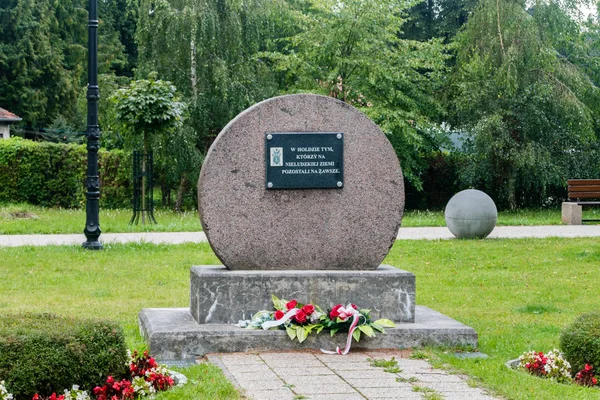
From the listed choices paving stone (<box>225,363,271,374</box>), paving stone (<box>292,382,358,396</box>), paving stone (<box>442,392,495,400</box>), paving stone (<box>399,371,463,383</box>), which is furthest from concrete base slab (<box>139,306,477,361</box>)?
paving stone (<box>442,392,495,400</box>)

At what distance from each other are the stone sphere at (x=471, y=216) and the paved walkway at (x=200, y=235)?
1.58 ft

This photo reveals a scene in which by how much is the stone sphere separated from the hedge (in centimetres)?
1251

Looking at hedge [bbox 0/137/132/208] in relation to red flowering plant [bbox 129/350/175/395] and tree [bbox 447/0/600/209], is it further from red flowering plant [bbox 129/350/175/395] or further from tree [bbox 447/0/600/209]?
red flowering plant [bbox 129/350/175/395]

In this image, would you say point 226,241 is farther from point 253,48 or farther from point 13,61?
point 13,61

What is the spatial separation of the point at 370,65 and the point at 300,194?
18.3 meters

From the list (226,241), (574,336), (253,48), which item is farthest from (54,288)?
(253,48)

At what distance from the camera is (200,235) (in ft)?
58.6

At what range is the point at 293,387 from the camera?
609cm

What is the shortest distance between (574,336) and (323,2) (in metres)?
21.3

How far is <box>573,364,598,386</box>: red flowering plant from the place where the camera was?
638cm

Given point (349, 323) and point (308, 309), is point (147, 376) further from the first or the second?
point (349, 323)

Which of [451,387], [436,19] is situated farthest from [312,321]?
[436,19]

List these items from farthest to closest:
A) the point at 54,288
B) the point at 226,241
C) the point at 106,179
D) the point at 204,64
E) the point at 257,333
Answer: the point at 106,179
the point at 204,64
the point at 54,288
the point at 226,241
the point at 257,333

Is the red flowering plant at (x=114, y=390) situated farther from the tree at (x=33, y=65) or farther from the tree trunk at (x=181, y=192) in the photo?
the tree at (x=33, y=65)
